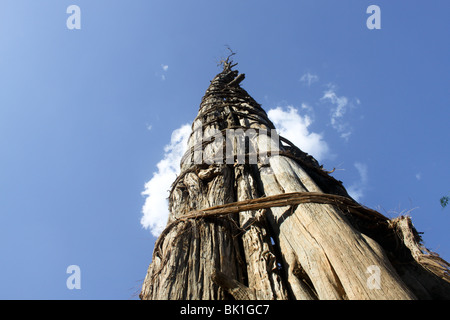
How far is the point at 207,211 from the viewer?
104 inches

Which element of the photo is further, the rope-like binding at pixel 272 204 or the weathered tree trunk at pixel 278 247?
the rope-like binding at pixel 272 204

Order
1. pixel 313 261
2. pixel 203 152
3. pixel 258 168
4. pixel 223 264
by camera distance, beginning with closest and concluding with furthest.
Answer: pixel 313 261
pixel 223 264
pixel 258 168
pixel 203 152

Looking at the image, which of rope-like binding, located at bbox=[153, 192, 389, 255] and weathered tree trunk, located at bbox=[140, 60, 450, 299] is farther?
rope-like binding, located at bbox=[153, 192, 389, 255]

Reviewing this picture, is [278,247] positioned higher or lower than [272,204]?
lower

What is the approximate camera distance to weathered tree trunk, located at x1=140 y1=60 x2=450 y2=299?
1891 mm

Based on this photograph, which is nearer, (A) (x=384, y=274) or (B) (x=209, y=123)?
(A) (x=384, y=274)

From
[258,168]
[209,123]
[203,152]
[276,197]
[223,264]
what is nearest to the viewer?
[223,264]

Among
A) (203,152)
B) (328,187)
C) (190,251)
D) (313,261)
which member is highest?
(203,152)

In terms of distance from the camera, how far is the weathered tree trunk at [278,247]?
189 centimetres

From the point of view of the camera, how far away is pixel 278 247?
258 cm
